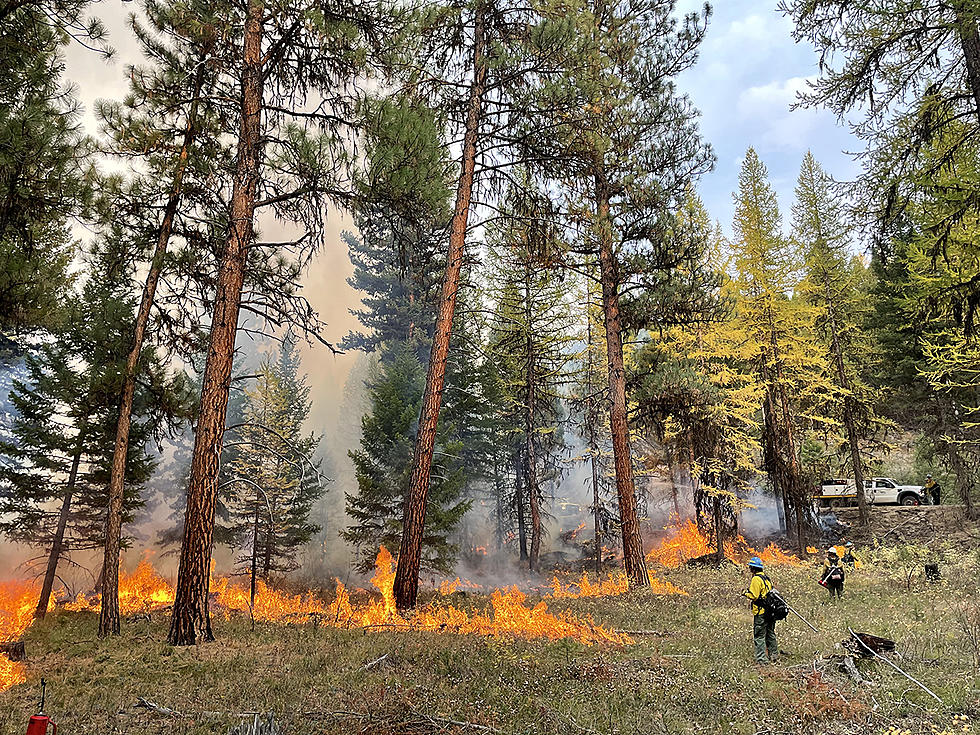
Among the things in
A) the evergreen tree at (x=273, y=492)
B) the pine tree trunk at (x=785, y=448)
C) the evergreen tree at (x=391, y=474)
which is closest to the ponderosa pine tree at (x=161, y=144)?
the evergreen tree at (x=391, y=474)

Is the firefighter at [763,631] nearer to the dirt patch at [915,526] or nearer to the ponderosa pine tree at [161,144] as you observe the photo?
the ponderosa pine tree at [161,144]

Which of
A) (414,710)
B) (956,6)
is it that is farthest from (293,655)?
(956,6)

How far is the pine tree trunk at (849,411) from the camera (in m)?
23.3

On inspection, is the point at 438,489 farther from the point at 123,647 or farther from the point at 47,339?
the point at 47,339

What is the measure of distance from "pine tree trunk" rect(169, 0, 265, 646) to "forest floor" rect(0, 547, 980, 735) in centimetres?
75

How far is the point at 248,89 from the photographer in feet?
32.1

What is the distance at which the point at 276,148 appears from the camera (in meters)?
9.84

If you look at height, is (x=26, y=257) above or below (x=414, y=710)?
above

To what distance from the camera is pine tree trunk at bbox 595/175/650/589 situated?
14734 mm

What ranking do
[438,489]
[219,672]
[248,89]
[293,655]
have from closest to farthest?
[219,672], [293,655], [248,89], [438,489]

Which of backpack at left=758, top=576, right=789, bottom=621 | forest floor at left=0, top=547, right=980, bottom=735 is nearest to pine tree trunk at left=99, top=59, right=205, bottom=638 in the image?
forest floor at left=0, top=547, right=980, bottom=735

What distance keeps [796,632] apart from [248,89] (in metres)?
15.4

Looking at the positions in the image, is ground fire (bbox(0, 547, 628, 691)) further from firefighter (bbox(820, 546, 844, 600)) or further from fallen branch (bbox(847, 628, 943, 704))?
firefighter (bbox(820, 546, 844, 600))

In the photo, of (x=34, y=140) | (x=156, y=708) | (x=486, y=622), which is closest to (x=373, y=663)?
(x=156, y=708)
